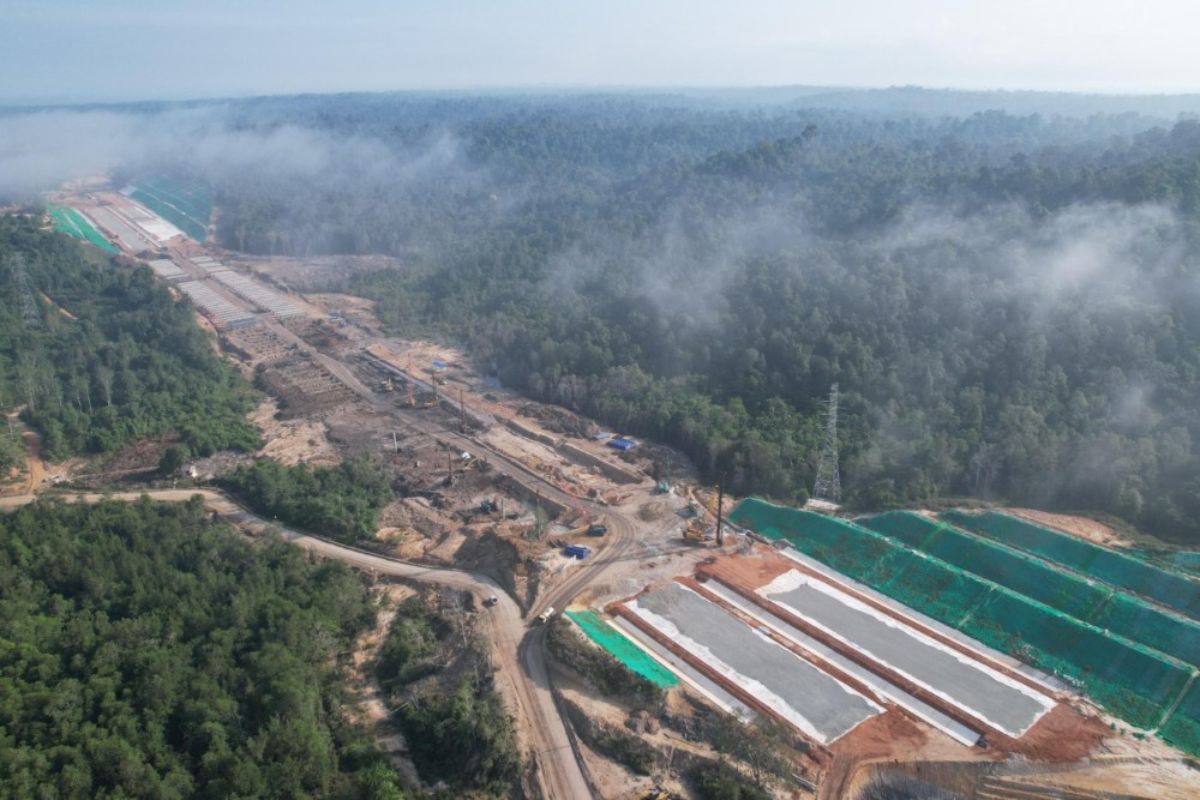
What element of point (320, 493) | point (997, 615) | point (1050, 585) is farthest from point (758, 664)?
point (320, 493)

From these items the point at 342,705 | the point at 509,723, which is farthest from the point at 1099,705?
the point at 342,705

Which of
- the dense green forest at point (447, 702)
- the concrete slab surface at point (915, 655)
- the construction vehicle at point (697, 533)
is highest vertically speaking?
the construction vehicle at point (697, 533)

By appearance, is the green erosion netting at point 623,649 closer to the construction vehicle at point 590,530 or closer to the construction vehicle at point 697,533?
the construction vehicle at point 590,530

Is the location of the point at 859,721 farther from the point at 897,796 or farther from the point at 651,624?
the point at 651,624

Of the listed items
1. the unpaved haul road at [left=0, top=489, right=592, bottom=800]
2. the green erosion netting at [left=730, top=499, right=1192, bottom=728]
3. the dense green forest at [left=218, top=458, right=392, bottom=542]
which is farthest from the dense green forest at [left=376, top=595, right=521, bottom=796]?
the green erosion netting at [left=730, top=499, right=1192, bottom=728]

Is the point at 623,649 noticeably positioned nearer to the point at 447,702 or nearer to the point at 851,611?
the point at 447,702

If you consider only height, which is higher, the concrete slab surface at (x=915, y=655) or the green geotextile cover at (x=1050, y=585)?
the green geotextile cover at (x=1050, y=585)

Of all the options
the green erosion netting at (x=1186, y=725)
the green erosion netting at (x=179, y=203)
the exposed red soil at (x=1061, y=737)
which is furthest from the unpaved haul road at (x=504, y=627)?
the green erosion netting at (x=179, y=203)
